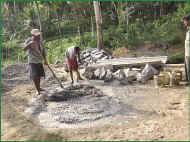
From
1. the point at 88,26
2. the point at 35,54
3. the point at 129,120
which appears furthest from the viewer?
the point at 88,26

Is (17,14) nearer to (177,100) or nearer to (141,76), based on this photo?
(141,76)

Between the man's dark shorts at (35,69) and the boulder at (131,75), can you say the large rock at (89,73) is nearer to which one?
the boulder at (131,75)

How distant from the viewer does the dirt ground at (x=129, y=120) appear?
459 cm

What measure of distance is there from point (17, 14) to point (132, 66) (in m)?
18.3

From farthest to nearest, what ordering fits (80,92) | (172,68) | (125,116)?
(172,68), (80,92), (125,116)

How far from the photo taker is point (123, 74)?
26.6 feet

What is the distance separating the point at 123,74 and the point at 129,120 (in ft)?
9.83

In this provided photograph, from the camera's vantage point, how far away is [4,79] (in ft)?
31.0

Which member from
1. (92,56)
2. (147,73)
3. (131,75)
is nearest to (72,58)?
(131,75)

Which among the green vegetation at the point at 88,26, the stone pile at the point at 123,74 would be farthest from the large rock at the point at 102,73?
A: the green vegetation at the point at 88,26

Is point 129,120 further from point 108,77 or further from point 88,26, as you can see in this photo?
point 88,26

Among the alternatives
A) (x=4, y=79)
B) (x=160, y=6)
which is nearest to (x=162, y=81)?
(x=4, y=79)

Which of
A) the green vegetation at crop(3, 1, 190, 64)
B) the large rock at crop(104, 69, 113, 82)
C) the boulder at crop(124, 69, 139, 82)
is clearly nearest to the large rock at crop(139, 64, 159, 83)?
the boulder at crop(124, 69, 139, 82)

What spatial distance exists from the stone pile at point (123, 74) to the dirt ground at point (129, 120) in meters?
0.57
